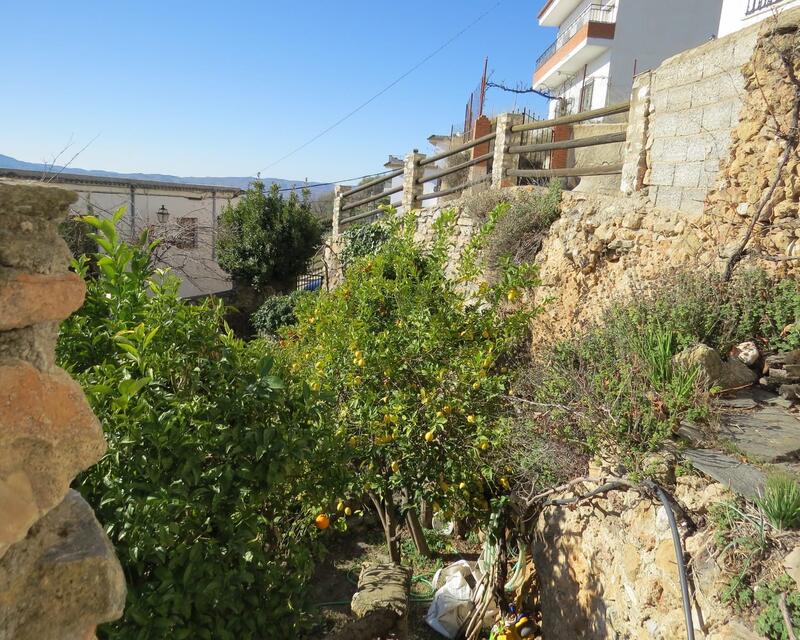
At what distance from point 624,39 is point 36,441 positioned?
2343 cm

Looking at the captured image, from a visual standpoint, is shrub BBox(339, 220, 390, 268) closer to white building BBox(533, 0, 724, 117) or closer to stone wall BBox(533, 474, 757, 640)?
stone wall BBox(533, 474, 757, 640)

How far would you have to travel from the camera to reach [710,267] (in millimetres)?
4574

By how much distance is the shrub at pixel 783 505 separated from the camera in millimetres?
2441

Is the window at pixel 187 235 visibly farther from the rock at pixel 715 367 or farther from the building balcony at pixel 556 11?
the building balcony at pixel 556 11

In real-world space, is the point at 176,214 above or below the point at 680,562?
above

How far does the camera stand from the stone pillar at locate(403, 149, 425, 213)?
35.0 feet

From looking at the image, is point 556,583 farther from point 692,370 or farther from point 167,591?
point 167,591

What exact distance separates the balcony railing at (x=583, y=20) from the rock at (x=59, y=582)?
23.3 m

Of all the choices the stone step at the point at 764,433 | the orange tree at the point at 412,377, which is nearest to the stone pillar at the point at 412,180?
the orange tree at the point at 412,377

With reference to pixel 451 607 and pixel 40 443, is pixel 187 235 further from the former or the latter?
pixel 40 443

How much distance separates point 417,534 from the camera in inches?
202

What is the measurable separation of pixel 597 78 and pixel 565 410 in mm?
20276

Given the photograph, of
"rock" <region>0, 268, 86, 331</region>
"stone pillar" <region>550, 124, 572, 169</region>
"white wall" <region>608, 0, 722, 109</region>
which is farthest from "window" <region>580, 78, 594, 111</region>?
"rock" <region>0, 268, 86, 331</region>

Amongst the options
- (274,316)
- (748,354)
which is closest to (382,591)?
(748,354)
